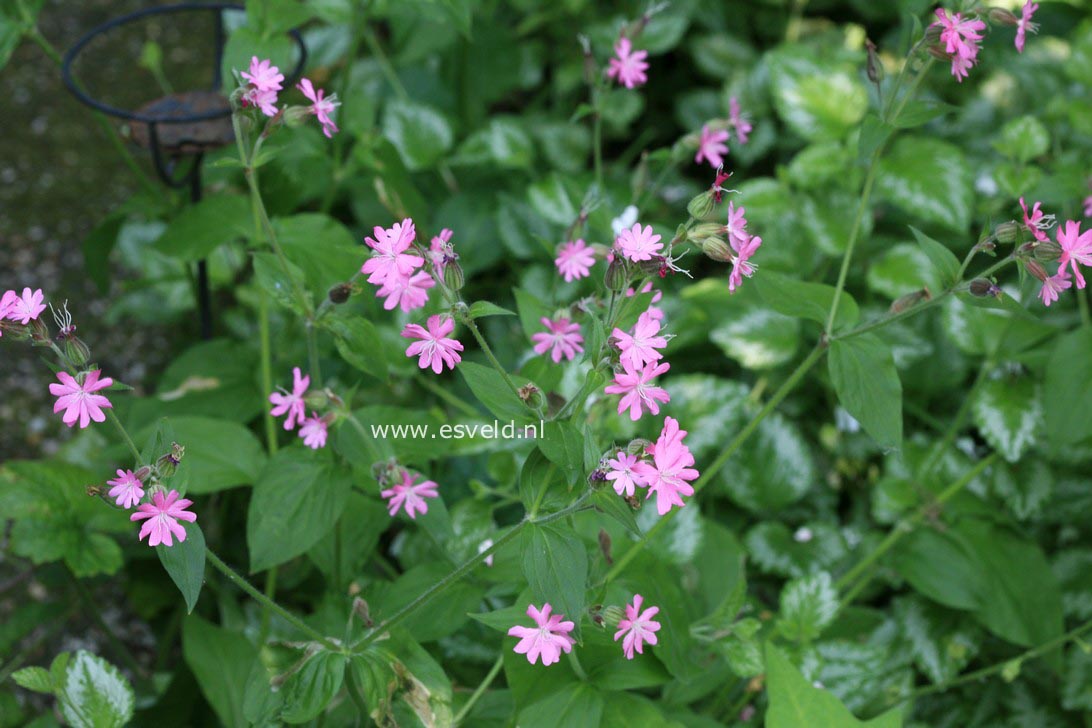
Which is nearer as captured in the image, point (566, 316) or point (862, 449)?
point (566, 316)

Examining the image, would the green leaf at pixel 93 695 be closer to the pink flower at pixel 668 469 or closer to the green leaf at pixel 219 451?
the green leaf at pixel 219 451

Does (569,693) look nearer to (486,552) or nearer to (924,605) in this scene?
(486,552)

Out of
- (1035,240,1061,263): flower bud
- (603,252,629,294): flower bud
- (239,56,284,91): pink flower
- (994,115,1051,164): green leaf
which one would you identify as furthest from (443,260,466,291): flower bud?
(994,115,1051,164): green leaf

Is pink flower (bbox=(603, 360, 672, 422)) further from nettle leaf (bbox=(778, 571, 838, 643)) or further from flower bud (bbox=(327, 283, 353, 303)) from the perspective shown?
nettle leaf (bbox=(778, 571, 838, 643))

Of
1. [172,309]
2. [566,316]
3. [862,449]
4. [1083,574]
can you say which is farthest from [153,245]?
[1083,574]

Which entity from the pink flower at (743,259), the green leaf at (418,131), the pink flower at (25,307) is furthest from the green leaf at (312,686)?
the green leaf at (418,131)

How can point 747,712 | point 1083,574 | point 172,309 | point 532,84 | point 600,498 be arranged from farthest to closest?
point 532,84
point 172,309
point 1083,574
point 747,712
point 600,498

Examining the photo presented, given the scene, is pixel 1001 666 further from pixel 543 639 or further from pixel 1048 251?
pixel 543 639
